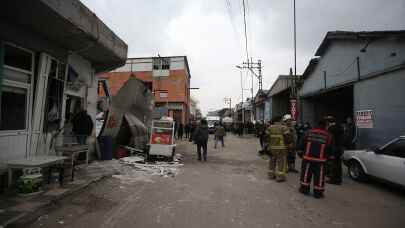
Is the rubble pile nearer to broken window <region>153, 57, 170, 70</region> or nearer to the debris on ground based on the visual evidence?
the debris on ground

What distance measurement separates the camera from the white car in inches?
211

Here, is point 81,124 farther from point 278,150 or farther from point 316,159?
point 316,159

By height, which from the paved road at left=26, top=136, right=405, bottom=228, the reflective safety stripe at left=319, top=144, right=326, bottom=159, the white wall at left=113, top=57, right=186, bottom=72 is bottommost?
the paved road at left=26, top=136, right=405, bottom=228

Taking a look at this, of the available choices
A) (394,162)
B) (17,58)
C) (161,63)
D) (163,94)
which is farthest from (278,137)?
(161,63)

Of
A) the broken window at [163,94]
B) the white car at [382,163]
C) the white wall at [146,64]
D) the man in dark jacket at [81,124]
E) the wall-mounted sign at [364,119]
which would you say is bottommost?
the white car at [382,163]

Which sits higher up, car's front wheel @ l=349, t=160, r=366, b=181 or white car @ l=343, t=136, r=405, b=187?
white car @ l=343, t=136, r=405, b=187

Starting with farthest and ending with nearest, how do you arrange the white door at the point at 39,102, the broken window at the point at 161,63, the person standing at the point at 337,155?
1. the broken window at the point at 161,63
2. the person standing at the point at 337,155
3. the white door at the point at 39,102

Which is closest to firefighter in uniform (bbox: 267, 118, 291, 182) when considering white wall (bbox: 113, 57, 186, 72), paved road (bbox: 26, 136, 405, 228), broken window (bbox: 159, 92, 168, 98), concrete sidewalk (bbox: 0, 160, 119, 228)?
paved road (bbox: 26, 136, 405, 228)

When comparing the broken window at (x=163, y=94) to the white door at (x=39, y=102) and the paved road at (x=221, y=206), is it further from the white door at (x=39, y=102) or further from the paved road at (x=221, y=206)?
the paved road at (x=221, y=206)

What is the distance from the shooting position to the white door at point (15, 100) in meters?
5.13

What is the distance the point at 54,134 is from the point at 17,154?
1405mm

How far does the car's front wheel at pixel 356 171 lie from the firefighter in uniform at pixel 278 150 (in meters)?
2.20

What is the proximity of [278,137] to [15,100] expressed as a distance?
22.6 feet

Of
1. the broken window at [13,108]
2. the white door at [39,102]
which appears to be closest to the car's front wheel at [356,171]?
the white door at [39,102]
